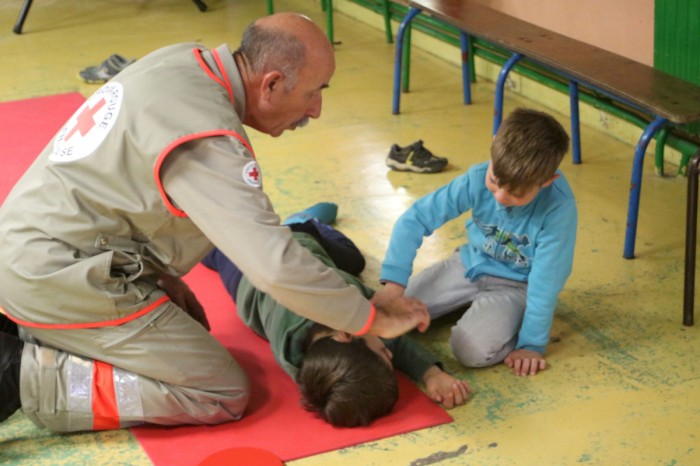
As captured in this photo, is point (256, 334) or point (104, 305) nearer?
point (104, 305)

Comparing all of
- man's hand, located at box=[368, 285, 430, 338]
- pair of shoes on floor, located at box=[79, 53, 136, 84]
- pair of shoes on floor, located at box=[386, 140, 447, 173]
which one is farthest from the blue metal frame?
pair of shoes on floor, located at box=[79, 53, 136, 84]

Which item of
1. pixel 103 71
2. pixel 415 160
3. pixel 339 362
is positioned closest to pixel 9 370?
pixel 339 362

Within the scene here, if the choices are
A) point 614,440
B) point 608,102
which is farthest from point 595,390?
point 608,102

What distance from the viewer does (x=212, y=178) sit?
2318 mm

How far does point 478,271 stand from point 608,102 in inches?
71.3

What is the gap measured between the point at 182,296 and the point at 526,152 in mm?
1084

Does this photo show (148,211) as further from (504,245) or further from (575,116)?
(575,116)

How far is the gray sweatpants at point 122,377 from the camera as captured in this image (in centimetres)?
268

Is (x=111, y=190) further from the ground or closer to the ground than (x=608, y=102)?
further from the ground

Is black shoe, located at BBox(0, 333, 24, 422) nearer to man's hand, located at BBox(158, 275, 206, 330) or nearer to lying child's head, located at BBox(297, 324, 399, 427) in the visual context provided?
man's hand, located at BBox(158, 275, 206, 330)

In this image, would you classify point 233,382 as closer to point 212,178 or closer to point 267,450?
point 267,450

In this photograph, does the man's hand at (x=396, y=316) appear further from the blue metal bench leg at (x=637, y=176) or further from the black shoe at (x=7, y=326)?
the blue metal bench leg at (x=637, y=176)

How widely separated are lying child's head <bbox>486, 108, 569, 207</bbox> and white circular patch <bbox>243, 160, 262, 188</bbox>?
0.76 m

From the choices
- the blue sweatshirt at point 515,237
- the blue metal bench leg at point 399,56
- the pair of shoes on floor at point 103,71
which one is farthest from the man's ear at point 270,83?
the pair of shoes on floor at point 103,71
